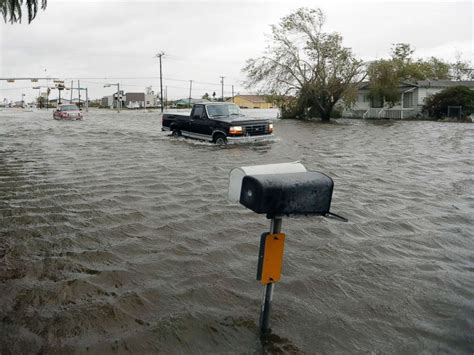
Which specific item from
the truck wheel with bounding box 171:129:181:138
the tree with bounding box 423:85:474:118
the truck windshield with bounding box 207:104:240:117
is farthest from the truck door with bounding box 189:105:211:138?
the tree with bounding box 423:85:474:118

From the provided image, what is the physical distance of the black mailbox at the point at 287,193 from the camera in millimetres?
2736

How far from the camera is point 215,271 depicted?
457 cm

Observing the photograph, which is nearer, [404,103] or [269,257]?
[269,257]

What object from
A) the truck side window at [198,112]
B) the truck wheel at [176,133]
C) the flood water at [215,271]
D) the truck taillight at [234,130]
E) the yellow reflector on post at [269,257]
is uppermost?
the truck side window at [198,112]

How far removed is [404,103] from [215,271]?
4958 centimetres

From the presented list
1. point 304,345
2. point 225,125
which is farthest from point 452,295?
point 225,125

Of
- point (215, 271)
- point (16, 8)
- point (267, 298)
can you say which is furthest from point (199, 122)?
point (267, 298)

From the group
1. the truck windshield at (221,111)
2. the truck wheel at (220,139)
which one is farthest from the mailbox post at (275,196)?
the truck windshield at (221,111)

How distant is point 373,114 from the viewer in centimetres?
4734

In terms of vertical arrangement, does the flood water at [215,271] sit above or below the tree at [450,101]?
below

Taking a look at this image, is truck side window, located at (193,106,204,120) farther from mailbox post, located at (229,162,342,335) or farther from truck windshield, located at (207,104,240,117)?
mailbox post, located at (229,162,342,335)

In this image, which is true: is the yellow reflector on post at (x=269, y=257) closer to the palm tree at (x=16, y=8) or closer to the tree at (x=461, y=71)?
the palm tree at (x=16, y=8)

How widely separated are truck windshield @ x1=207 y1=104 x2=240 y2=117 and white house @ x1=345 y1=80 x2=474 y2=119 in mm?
31979

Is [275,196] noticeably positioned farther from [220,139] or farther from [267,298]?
[220,139]
